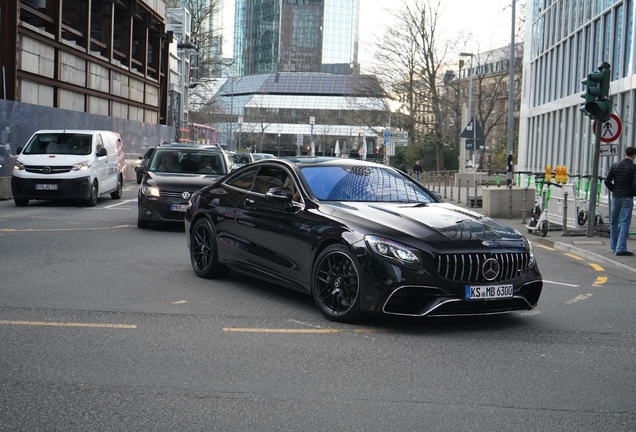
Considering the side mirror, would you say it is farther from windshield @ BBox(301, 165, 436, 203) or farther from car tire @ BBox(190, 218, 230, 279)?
car tire @ BBox(190, 218, 230, 279)

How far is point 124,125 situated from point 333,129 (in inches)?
3228

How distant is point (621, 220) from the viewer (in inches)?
582

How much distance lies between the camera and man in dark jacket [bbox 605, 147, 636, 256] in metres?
14.6

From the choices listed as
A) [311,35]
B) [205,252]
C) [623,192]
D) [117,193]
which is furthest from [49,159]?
[311,35]

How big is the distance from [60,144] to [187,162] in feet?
20.5

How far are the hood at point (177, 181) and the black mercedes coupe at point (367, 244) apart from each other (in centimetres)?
605

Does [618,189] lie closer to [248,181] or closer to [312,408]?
[248,181]

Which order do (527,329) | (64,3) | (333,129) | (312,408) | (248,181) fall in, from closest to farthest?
(312,408)
(527,329)
(248,181)
(64,3)
(333,129)

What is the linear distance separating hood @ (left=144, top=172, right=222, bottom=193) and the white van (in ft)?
17.6

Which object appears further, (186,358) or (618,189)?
(618,189)

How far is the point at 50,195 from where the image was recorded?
68.0 ft

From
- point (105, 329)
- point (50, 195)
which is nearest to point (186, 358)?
point (105, 329)

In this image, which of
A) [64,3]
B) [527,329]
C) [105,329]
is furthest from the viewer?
[64,3]

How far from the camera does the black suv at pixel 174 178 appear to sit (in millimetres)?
15594
